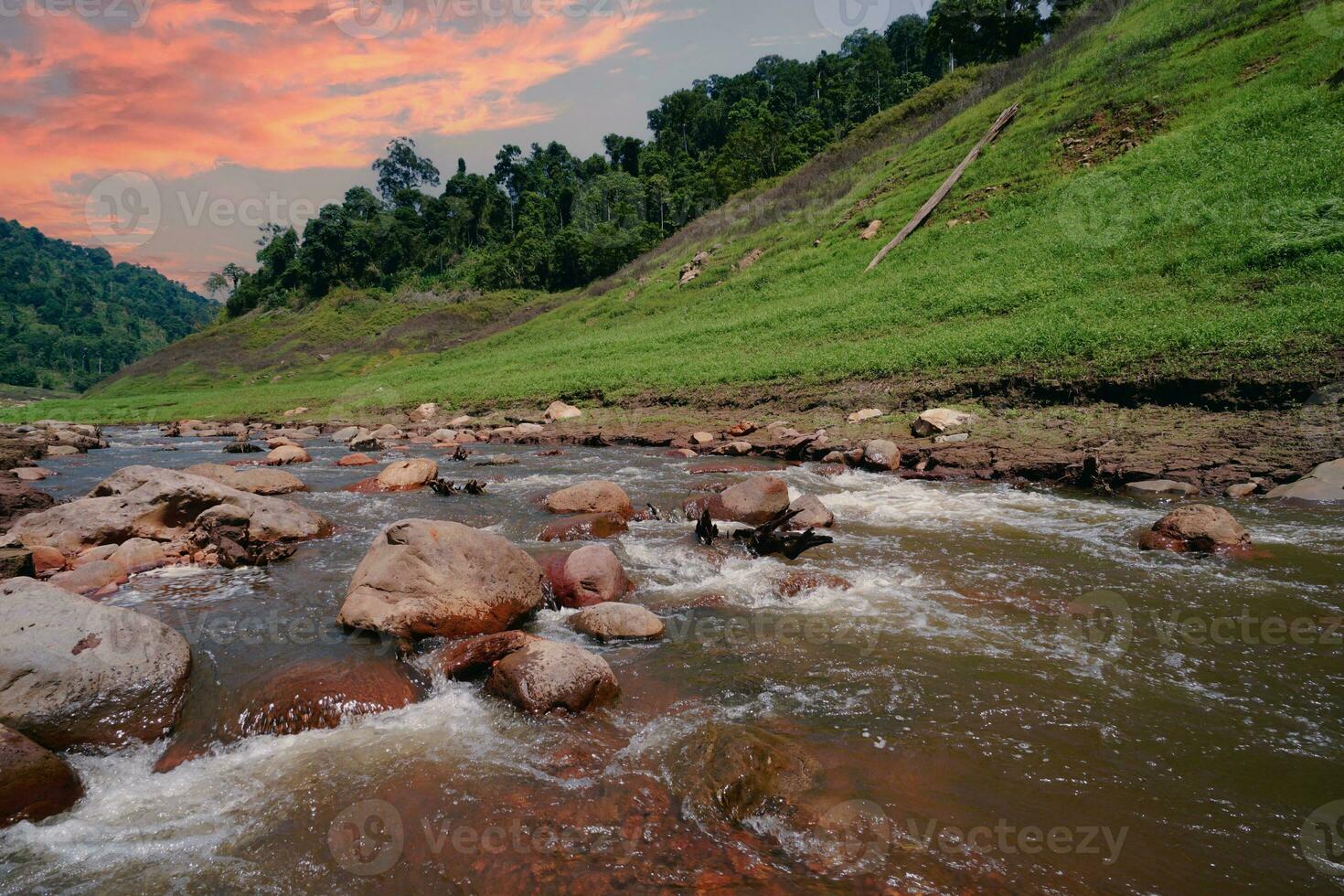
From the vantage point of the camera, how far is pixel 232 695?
215 inches

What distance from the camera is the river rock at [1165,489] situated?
10.1 m

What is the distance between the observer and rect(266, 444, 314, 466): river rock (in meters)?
18.0

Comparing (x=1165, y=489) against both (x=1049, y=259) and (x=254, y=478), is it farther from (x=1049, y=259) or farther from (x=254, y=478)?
(x=254, y=478)

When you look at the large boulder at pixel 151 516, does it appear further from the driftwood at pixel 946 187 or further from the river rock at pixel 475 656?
the driftwood at pixel 946 187

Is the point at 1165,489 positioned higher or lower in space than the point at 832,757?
lower

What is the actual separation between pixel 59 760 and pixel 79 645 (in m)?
1.11

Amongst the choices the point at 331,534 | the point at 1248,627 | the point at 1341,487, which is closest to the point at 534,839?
the point at 1248,627

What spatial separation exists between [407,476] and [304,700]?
357 inches

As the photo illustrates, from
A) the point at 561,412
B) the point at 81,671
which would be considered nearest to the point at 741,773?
the point at 81,671

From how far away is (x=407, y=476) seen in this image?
13836 mm

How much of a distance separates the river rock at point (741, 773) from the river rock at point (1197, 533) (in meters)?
6.39

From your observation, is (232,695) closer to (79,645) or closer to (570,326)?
(79,645)

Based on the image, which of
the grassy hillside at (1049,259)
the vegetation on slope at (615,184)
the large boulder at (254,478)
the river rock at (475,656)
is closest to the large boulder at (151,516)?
the large boulder at (254,478)

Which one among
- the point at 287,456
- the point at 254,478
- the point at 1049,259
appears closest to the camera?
the point at 254,478
